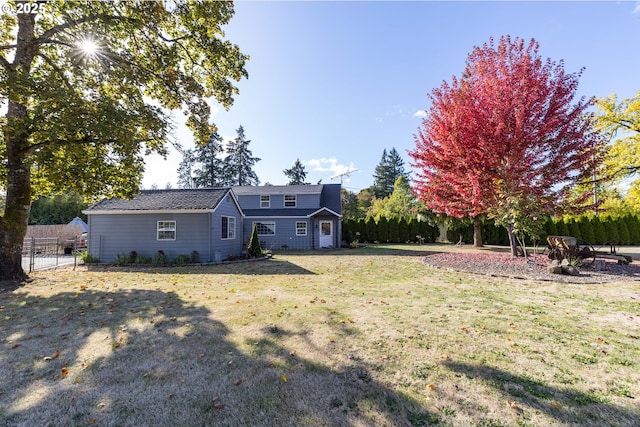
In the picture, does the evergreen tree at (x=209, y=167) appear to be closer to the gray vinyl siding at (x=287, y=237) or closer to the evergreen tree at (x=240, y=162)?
the evergreen tree at (x=240, y=162)

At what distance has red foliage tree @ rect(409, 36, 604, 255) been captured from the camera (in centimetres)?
1076

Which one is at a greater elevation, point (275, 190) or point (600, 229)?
point (275, 190)

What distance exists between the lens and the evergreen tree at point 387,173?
5522 cm

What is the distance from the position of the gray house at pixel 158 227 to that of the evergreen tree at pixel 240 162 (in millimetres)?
30186

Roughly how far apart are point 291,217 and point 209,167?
87.5 feet

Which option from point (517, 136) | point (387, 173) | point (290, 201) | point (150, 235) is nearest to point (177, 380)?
point (517, 136)

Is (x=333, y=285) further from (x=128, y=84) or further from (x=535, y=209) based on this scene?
(x=128, y=84)

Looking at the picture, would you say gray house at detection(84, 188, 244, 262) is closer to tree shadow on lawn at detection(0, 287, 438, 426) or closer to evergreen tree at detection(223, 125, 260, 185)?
tree shadow on lawn at detection(0, 287, 438, 426)

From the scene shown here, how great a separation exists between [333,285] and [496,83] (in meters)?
10.2

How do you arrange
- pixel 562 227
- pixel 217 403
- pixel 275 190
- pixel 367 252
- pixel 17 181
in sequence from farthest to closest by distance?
pixel 275 190 → pixel 562 227 → pixel 367 252 → pixel 17 181 → pixel 217 403

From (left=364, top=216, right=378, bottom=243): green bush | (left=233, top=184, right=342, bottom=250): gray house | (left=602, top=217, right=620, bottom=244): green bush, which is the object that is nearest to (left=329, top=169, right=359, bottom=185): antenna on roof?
(left=364, top=216, right=378, bottom=243): green bush

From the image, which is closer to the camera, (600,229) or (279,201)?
(600,229)

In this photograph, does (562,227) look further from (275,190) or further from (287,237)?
(275,190)

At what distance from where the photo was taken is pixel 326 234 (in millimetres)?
23203
